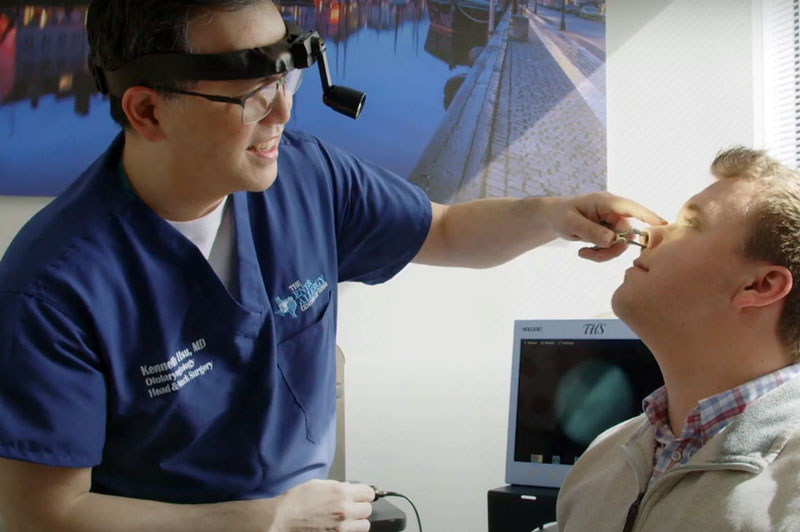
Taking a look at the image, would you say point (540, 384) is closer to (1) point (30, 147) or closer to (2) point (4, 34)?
(1) point (30, 147)

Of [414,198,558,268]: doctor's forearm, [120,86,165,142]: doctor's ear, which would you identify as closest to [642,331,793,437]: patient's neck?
[414,198,558,268]: doctor's forearm

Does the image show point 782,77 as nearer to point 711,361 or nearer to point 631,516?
point 711,361

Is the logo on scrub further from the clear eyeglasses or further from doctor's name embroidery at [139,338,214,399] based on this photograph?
the clear eyeglasses

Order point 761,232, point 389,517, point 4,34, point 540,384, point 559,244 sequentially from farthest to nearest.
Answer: point 559,244
point 4,34
point 540,384
point 389,517
point 761,232

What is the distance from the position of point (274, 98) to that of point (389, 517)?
2.70ft

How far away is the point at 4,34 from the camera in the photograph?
2.15m

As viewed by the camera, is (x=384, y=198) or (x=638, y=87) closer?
(x=384, y=198)

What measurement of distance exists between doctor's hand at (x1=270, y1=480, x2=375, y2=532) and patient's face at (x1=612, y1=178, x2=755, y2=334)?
1.78 ft

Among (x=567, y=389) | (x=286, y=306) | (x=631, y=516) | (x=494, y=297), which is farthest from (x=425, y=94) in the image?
(x=631, y=516)

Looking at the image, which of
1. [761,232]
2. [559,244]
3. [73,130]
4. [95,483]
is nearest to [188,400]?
[95,483]

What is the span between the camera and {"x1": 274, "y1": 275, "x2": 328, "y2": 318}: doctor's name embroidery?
1385 mm

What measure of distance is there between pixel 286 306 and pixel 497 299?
1.12 metres

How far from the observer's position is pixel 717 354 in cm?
117

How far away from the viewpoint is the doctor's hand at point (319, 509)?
1.17 meters
